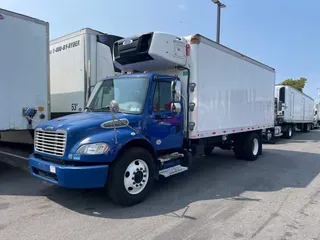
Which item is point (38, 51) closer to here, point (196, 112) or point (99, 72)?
point (99, 72)

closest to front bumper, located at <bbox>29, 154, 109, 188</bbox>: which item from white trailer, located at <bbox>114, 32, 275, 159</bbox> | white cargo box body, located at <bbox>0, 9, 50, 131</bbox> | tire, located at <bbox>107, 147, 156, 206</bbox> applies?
tire, located at <bbox>107, 147, 156, 206</bbox>

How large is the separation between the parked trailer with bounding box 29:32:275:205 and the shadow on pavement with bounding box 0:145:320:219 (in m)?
0.41

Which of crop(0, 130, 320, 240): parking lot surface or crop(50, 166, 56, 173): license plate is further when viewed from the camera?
crop(50, 166, 56, 173): license plate

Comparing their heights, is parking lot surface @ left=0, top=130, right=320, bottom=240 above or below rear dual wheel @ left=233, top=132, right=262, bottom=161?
below

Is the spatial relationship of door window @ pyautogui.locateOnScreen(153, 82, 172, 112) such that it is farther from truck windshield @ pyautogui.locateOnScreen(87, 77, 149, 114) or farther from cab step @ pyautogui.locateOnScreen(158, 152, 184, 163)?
cab step @ pyautogui.locateOnScreen(158, 152, 184, 163)

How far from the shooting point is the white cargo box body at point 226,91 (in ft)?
20.9

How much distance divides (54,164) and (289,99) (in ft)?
59.0

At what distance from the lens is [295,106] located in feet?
66.9

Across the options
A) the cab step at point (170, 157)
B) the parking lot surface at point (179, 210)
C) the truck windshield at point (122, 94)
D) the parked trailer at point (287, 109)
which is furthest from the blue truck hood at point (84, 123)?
the parked trailer at point (287, 109)

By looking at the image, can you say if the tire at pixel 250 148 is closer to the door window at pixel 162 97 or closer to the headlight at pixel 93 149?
the door window at pixel 162 97

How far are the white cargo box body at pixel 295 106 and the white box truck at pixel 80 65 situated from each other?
13835 mm

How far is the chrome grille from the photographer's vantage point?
177 inches

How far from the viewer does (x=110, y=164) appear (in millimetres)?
4625

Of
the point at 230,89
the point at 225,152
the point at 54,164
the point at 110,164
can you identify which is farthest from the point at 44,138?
the point at 225,152
